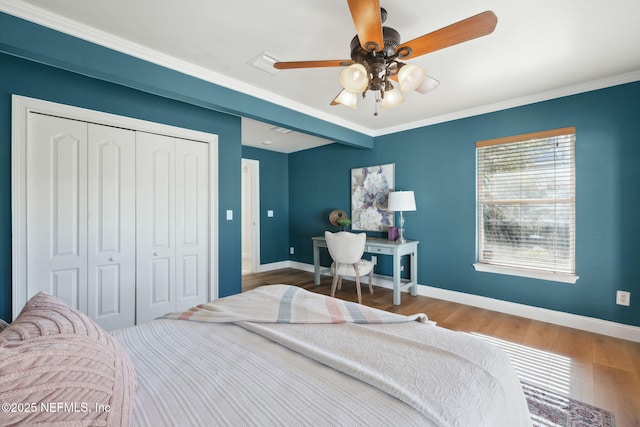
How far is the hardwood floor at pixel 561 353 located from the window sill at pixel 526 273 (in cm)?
47

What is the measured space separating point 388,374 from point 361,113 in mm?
3228

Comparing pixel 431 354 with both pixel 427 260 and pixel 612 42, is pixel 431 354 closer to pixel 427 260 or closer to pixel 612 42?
pixel 612 42

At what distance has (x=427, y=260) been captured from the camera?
13.0ft

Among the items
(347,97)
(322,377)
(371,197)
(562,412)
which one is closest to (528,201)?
(371,197)

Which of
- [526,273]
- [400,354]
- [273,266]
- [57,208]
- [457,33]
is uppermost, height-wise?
[457,33]

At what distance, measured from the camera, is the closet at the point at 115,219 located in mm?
2211

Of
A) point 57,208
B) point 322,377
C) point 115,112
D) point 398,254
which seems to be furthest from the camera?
point 398,254

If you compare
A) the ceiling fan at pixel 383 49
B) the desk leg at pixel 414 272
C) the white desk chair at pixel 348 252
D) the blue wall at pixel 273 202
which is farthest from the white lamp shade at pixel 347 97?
the blue wall at pixel 273 202

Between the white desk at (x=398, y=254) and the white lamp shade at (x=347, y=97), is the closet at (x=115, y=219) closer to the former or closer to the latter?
the white lamp shade at (x=347, y=97)

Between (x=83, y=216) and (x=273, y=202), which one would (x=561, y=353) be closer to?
(x=83, y=216)

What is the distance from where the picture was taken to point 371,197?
14.8ft

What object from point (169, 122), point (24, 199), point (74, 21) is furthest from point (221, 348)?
point (169, 122)

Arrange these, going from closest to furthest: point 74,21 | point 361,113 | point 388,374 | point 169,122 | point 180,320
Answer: point 388,374 → point 180,320 → point 74,21 → point 169,122 → point 361,113

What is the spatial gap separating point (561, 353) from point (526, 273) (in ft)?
3.14
